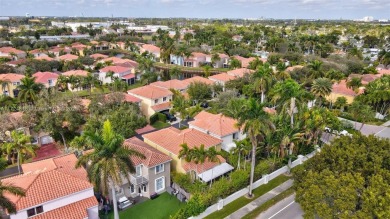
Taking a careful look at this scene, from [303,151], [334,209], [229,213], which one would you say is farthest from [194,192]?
[303,151]

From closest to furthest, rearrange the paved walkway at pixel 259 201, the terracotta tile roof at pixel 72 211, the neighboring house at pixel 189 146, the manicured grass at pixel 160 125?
the terracotta tile roof at pixel 72 211
the paved walkway at pixel 259 201
the neighboring house at pixel 189 146
the manicured grass at pixel 160 125

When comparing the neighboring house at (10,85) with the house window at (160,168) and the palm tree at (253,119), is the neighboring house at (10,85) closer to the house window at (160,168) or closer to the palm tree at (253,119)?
the house window at (160,168)

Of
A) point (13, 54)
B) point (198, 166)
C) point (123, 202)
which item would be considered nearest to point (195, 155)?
point (198, 166)

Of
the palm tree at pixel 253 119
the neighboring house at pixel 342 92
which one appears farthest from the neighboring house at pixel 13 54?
the neighboring house at pixel 342 92

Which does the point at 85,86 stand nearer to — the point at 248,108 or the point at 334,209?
the point at 248,108

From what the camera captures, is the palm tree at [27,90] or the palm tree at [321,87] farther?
the palm tree at [321,87]

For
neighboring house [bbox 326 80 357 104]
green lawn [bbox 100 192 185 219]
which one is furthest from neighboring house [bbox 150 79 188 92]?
green lawn [bbox 100 192 185 219]

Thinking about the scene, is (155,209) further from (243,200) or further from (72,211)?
(243,200)
